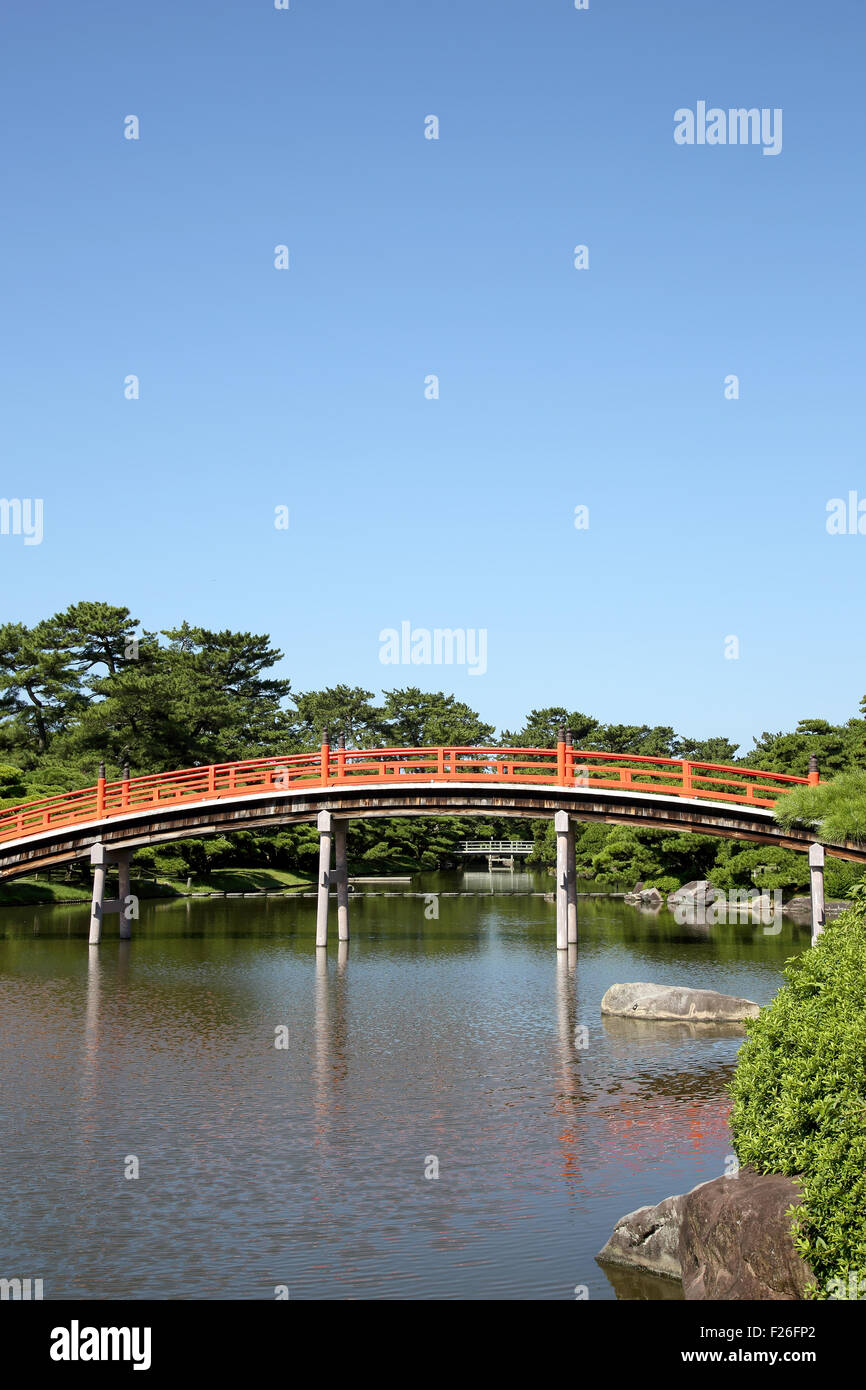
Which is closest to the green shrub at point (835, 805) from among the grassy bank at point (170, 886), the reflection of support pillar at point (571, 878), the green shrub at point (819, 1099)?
the green shrub at point (819, 1099)

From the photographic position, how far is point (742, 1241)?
980cm

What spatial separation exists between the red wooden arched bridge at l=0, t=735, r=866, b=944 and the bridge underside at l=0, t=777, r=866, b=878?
0.10 feet

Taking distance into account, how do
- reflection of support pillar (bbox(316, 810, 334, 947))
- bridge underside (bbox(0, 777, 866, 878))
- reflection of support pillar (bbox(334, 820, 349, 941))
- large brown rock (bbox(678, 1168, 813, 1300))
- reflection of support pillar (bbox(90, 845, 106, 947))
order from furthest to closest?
reflection of support pillar (bbox(334, 820, 349, 941)), reflection of support pillar (bbox(90, 845, 106, 947)), reflection of support pillar (bbox(316, 810, 334, 947)), bridge underside (bbox(0, 777, 866, 878)), large brown rock (bbox(678, 1168, 813, 1300))

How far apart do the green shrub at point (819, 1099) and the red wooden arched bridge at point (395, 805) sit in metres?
23.2

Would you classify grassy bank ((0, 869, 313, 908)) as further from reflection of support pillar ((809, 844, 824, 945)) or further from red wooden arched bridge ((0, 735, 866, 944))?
reflection of support pillar ((809, 844, 824, 945))

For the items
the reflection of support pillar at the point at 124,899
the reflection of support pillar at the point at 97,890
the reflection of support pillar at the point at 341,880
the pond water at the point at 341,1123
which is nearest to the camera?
the pond water at the point at 341,1123

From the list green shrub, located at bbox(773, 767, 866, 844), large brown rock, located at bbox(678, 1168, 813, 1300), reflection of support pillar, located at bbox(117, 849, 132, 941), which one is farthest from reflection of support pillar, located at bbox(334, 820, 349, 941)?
large brown rock, located at bbox(678, 1168, 813, 1300)

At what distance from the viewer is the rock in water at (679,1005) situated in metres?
24.3

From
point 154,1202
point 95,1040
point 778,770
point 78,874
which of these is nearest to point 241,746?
point 78,874

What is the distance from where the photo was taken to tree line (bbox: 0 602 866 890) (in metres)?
62.0

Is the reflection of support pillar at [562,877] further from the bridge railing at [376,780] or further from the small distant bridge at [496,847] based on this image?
the small distant bridge at [496,847]

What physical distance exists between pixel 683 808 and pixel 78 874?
1350 inches

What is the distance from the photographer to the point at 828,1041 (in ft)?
32.4
